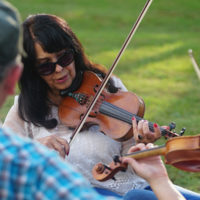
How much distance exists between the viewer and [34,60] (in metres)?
2.47

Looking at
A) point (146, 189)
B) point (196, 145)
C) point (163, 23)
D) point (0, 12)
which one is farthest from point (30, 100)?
point (163, 23)

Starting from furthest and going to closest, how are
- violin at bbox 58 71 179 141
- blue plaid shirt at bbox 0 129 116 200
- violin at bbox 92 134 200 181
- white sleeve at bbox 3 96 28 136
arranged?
white sleeve at bbox 3 96 28 136 < violin at bbox 58 71 179 141 < violin at bbox 92 134 200 181 < blue plaid shirt at bbox 0 129 116 200

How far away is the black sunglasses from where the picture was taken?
2439 millimetres

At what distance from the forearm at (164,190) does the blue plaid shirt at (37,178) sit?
0.71m

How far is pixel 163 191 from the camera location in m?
1.54

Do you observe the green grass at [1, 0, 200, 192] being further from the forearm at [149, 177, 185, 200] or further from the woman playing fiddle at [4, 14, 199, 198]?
the forearm at [149, 177, 185, 200]

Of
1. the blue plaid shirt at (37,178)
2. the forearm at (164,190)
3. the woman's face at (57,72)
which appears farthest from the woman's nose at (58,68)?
the blue plaid shirt at (37,178)

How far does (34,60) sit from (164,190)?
1.18 m

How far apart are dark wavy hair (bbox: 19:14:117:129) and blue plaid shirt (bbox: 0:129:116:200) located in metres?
1.58

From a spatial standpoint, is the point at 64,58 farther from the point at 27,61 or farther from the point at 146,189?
the point at 146,189

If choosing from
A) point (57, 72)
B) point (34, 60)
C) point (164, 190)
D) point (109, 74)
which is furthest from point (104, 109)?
point (164, 190)

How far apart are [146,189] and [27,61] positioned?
2.90ft

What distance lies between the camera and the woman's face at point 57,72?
2430mm

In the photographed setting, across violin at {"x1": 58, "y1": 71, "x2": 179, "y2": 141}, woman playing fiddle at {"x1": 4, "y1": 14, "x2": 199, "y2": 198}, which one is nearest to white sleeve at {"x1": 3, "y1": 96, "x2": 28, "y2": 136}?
woman playing fiddle at {"x1": 4, "y1": 14, "x2": 199, "y2": 198}
